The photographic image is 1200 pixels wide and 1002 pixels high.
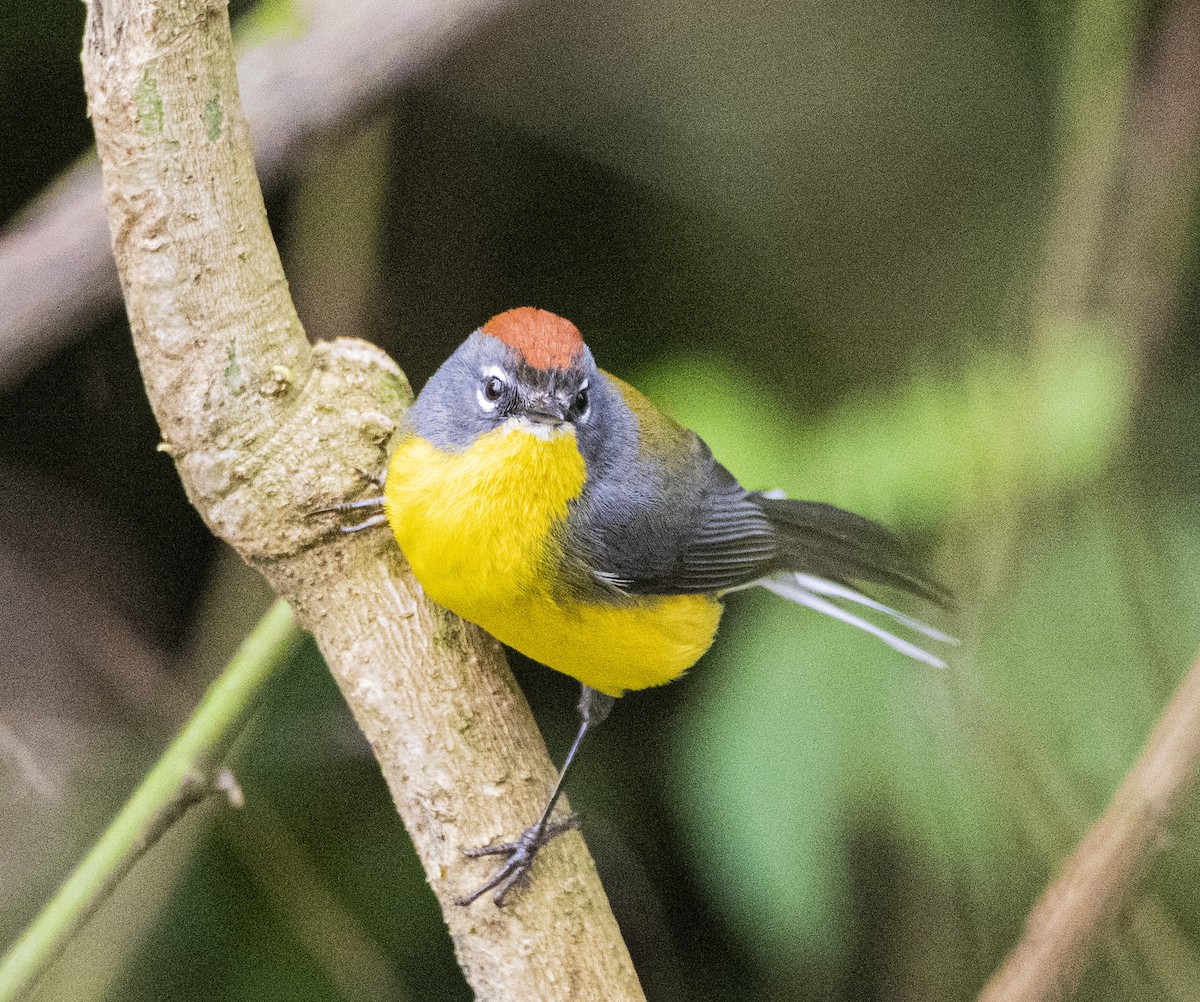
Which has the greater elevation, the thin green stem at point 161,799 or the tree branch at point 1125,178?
the tree branch at point 1125,178

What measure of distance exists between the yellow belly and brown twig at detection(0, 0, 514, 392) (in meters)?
0.77

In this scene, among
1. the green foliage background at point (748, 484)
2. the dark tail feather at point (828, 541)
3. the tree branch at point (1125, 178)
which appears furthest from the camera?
the tree branch at point (1125, 178)

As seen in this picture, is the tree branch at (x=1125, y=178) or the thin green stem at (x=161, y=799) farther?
the tree branch at (x=1125, y=178)

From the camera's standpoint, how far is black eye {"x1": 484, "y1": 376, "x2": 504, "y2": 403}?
1379mm

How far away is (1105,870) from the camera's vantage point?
1480 mm

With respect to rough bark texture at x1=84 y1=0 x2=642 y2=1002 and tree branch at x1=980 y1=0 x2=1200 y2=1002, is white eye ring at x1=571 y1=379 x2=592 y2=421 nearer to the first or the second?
rough bark texture at x1=84 y1=0 x2=642 y2=1002

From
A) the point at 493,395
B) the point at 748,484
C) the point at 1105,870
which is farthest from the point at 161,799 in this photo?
the point at 1105,870

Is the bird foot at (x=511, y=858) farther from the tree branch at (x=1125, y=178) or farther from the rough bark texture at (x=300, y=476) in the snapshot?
the tree branch at (x=1125, y=178)

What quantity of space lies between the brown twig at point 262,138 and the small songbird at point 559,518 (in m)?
0.70

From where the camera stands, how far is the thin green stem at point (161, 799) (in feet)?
4.93

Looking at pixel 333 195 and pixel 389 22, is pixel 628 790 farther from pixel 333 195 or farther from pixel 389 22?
pixel 389 22

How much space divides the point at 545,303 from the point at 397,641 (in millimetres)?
1053

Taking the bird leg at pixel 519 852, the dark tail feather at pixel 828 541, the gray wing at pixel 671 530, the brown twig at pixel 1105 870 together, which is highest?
the gray wing at pixel 671 530

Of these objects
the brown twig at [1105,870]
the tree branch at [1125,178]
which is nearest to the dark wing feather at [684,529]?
the brown twig at [1105,870]
